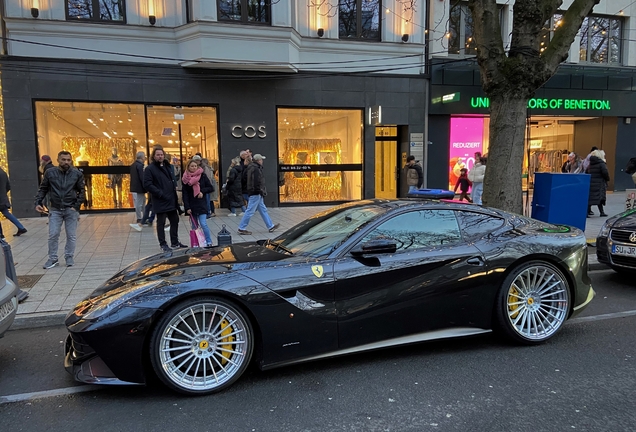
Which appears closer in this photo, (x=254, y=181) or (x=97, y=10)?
(x=254, y=181)

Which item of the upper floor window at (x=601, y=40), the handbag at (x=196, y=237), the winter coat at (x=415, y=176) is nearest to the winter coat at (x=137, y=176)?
the handbag at (x=196, y=237)

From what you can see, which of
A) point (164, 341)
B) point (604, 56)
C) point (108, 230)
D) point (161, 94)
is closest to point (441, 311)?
point (164, 341)

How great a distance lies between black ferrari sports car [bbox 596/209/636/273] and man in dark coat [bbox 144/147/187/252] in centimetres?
674

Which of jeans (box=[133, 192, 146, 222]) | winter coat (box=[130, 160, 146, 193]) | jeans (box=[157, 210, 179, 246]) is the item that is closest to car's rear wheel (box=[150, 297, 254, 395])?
jeans (box=[157, 210, 179, 246])

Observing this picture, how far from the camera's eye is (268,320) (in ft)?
10.4

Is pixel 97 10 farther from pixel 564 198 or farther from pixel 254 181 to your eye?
pixel 564 198

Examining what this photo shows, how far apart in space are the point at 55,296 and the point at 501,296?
514 cm

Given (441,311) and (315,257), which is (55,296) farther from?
(441,311)

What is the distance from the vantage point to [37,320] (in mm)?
4691

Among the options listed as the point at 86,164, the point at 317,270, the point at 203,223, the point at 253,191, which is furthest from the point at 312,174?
the point at 317,270

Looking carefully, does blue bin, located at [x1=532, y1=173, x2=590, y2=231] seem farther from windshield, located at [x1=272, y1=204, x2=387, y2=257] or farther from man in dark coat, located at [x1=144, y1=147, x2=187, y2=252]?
man in dark coat, located at [x1=144, y1=147, x2=187, y2=252]

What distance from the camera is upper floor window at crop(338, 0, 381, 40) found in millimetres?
14156

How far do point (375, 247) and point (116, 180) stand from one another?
11.8m

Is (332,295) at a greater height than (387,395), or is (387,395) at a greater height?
(332,295)
